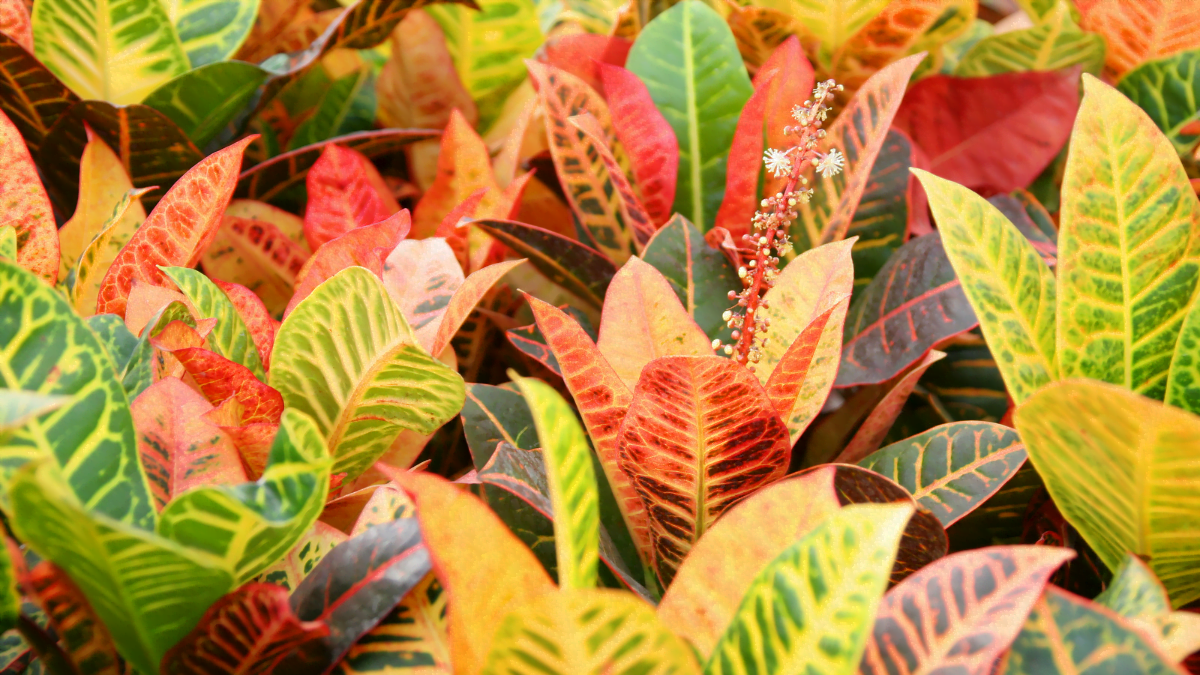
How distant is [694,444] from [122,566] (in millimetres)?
339

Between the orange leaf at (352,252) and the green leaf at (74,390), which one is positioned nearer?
the green leaf at (74,390)

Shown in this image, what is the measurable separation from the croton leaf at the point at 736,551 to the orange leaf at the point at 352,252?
359 mm

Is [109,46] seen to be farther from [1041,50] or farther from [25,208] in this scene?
[1041,50]

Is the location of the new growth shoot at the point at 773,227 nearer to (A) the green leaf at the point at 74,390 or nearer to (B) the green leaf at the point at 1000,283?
(B) the green leaf at the point at 1000,283

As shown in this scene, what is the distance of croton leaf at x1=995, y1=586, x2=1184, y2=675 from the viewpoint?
0.40 meters

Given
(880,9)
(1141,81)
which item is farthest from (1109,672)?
(1141,81)

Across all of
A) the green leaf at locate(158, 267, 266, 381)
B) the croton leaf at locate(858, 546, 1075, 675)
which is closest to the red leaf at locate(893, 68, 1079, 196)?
the croton leaf at locate(858, 546, 1075, 675)

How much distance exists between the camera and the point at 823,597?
389 mm

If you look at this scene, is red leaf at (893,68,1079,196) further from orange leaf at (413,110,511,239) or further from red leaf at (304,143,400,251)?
red leaf at (304,143,400,251)

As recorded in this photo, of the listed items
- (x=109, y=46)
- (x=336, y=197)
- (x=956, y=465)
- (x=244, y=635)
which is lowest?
(x=244, y=635)

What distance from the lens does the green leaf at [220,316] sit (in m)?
0.58

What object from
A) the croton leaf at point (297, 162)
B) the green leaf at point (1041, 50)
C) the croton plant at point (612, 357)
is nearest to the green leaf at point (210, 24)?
the croton plant at point (612, 357)

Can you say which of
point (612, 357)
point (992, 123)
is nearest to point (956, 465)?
point (612, 357)

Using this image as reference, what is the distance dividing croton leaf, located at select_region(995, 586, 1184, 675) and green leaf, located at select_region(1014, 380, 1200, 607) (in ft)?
0.34
